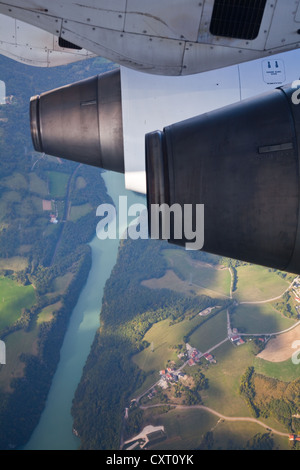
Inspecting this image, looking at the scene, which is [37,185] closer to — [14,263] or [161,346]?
[14,263]

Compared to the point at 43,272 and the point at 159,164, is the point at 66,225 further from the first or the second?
the point at 159,164

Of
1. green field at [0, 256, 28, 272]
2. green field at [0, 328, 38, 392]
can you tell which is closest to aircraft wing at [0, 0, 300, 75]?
green field at [0, 328, 38, 392]

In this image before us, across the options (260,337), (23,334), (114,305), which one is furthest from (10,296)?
(260,337)

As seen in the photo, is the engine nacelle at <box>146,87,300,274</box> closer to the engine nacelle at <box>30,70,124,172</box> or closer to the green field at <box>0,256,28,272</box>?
the engine nacelle at <box>30,70,124,172</box>

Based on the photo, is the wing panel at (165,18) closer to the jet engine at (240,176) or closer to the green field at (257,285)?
the jet engine at (240,176)

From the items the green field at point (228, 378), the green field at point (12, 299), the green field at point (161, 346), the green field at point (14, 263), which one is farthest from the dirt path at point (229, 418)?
the green field at point (14, 263)

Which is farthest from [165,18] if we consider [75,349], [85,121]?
[75,349]

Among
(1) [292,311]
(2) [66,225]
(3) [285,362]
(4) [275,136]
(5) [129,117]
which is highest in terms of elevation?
(5) [129,117]
